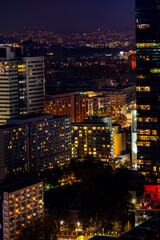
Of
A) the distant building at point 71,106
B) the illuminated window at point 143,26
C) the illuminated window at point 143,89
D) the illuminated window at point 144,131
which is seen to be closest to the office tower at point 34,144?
the illuminated window at point 144,131

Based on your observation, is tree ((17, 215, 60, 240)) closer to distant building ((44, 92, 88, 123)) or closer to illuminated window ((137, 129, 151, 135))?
illuminated window ((137, 129, 151, 135))

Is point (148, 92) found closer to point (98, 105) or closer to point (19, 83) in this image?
point (19, 83)

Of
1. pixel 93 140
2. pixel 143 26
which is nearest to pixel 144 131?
pixel 143 26

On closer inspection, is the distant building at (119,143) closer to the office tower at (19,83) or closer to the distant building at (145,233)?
the office tower at (19,83)

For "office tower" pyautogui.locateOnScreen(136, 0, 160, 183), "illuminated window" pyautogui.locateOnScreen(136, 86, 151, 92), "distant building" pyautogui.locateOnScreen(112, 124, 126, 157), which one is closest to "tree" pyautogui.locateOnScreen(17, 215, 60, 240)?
"office tower" pyautogui.locateOnScreen(136, 0, 160, 183)

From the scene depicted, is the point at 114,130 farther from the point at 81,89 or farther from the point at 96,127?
the point at 81,89

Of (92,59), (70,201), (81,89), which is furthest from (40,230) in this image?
(92,59)
